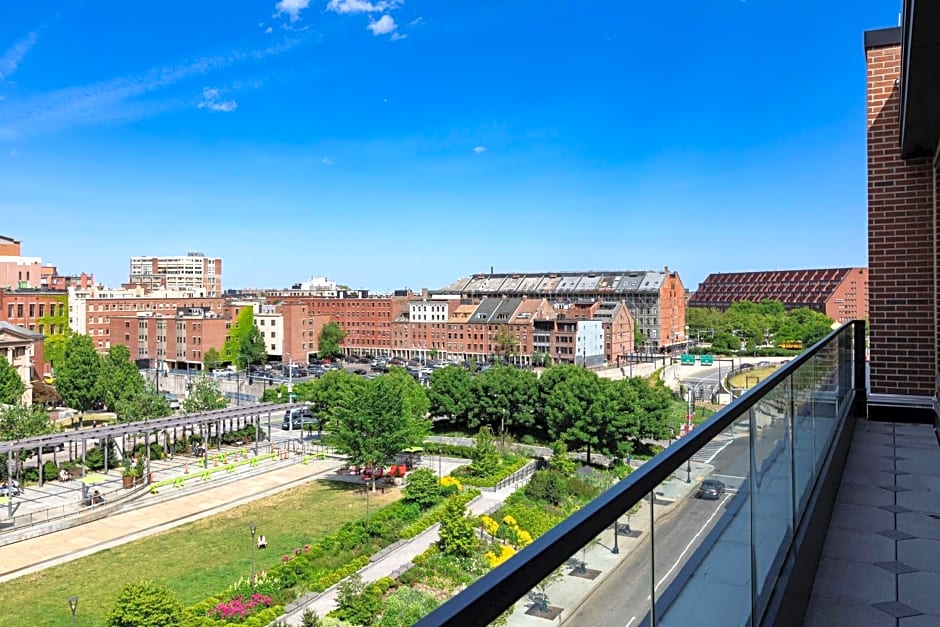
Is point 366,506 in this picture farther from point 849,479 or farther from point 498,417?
point 849,479

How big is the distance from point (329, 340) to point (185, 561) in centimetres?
4889

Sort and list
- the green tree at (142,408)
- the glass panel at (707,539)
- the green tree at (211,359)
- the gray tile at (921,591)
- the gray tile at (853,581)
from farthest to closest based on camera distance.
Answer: the green tree at (211,359), the green tree at (142,408), the gray tile at (853,581), the gray tile at (921,591), the glass panel at (707,539)

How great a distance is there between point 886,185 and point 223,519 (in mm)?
20219

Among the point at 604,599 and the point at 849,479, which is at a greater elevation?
the point at 604,599

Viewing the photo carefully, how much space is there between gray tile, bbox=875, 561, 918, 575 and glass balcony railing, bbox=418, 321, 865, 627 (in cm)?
57

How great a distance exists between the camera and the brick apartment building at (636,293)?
232ft

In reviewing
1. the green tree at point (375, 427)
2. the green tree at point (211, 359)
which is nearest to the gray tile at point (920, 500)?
the green tree at point (375, 427)

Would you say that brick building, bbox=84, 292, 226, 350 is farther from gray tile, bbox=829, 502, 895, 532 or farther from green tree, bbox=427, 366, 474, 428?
gray tile, bbox=829, 502, 895, 532

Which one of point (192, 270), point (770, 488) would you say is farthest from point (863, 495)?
point (192, 270)

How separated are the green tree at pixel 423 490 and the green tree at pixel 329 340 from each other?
147ft

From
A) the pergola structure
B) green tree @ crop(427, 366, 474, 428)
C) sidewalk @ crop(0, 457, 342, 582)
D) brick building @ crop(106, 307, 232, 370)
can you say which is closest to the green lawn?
sidewalk @ crop(0, 457, 342, 582)

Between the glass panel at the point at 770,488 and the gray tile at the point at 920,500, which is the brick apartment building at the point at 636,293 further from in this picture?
the glass panel at the point at 770,488

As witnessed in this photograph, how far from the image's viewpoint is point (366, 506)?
22.6m

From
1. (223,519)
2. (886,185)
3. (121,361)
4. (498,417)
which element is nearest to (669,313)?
(498,417)
